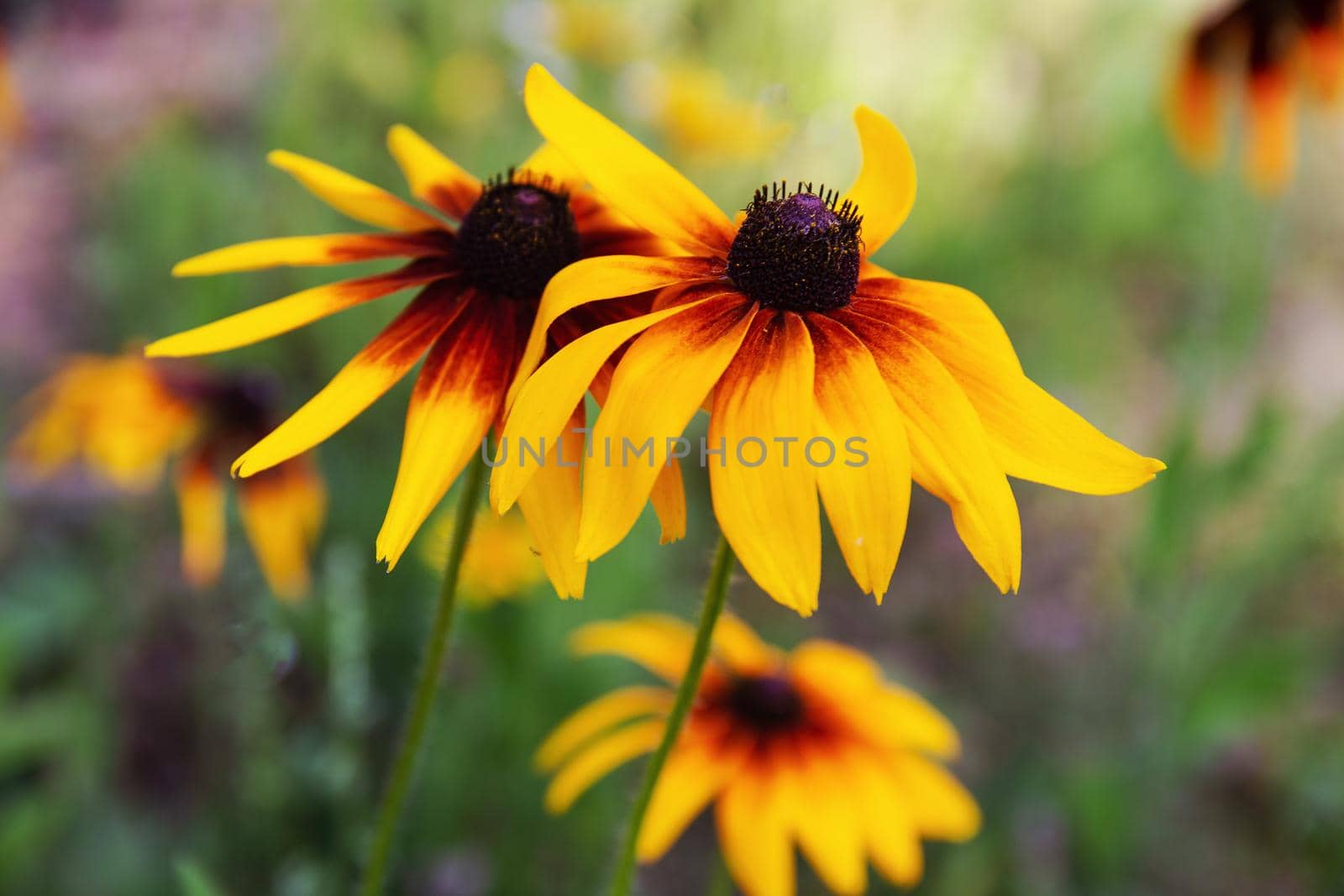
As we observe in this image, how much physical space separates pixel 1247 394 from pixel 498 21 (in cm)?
299

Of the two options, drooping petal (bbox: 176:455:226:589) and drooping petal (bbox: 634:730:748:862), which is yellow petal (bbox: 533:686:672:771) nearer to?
drooping petal (bbox: 634:730:748:862)

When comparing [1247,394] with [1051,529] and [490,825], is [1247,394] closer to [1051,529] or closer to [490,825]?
[1051,529]

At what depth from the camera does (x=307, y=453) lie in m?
2.14

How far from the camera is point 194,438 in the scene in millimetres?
1835

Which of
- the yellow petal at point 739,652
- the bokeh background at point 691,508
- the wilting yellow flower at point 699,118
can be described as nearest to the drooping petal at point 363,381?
the bokeh background at point 691,508

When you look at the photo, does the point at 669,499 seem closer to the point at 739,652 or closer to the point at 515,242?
the point at 515,242

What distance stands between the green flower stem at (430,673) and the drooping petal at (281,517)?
37.8 inches

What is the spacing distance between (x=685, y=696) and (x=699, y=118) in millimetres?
3402

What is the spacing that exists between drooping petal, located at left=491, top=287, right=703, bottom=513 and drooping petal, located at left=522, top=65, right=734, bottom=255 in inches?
6.0

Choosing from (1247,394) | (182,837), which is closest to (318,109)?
(182,837)

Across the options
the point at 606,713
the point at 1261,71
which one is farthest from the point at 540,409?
the point at 1261,71

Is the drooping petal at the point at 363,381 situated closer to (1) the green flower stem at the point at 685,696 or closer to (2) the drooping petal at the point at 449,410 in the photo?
(2) the drooping petal at the point at 449,410

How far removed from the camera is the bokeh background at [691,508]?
214cm

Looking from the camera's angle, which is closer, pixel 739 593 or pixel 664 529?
pixel 664 529
